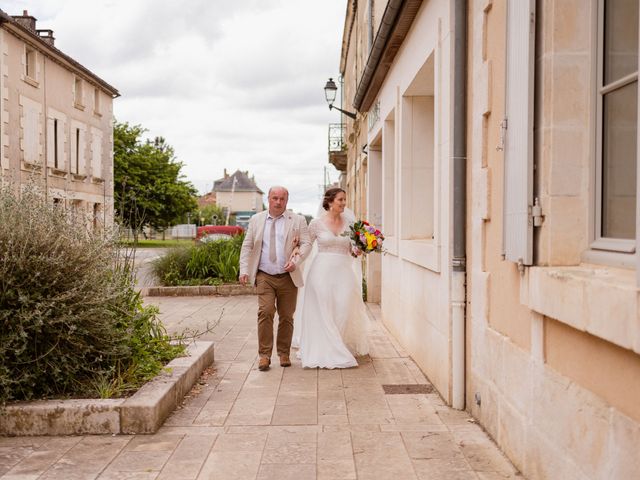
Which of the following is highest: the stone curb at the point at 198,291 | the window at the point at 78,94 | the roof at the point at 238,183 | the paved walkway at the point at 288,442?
the roof at the point at 238,183

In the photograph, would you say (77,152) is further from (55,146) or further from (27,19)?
(27,19)

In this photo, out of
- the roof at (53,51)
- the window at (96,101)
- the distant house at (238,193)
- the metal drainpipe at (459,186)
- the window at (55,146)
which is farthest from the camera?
the distant house at (238,193)

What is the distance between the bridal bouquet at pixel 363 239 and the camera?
8.16 meters

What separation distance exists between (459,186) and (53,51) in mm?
27823

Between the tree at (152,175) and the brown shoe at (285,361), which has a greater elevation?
the tree at (152,175)

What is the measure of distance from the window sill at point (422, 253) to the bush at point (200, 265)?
8.29 meters

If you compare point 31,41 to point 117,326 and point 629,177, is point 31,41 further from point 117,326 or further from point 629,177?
point 629,177

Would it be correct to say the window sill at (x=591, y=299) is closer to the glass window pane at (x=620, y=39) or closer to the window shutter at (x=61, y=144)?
the glass window pane at (x=620, y=39)

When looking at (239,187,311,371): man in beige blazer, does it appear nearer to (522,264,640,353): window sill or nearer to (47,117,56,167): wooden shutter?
(522,264,640,353): window sill

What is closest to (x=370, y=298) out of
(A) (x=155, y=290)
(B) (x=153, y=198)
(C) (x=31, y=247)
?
(A) (x=155, y=290)

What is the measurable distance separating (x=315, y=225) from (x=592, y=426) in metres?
5.46

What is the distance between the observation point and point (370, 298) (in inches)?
567

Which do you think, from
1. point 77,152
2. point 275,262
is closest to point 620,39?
point 275,262

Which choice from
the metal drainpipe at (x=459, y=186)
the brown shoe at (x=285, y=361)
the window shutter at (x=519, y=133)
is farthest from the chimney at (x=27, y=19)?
the window shutter at (x=519, y=133)
